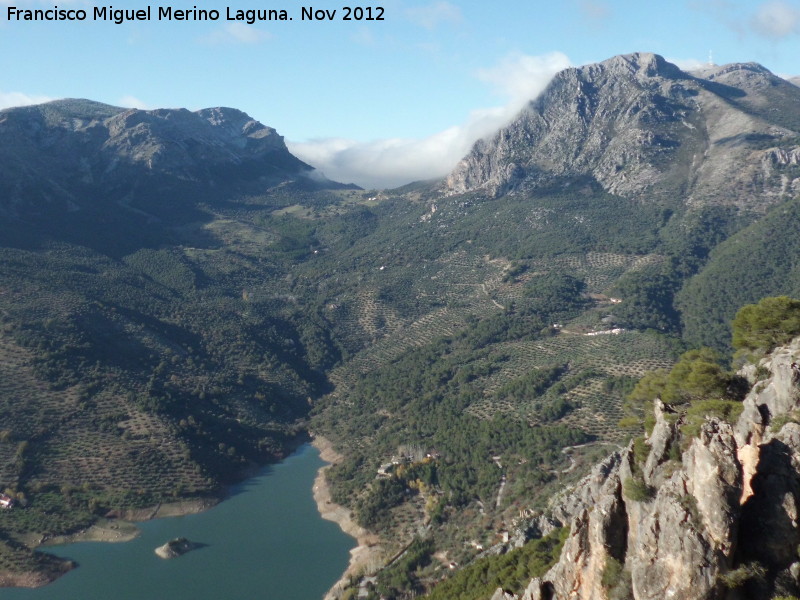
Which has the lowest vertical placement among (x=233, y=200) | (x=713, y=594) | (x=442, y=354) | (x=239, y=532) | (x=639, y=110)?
(x=239, y=532)

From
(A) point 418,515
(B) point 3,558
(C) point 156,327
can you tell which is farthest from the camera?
(C) point 156,327

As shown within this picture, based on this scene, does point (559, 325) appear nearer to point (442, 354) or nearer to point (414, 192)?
point (442, 354)

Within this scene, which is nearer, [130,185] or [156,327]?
[156,327]

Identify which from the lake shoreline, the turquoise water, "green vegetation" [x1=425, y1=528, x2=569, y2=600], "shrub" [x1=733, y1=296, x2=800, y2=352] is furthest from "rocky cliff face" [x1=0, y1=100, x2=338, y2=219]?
"shrub" [x1=733, y1=296, x2=800, y2=352]

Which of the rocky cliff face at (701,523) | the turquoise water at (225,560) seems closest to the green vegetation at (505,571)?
the rocky cliff face at (701,523)

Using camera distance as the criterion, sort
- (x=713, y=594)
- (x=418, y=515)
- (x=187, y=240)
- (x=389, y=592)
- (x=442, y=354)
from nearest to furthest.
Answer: (x=713, y=594)
(x=389, y=592)
(x=418, y=515)
(x=442, y=354)
(x=187, y=240)

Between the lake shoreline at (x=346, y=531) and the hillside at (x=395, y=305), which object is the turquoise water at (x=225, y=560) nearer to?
the lake shoreline at (x=346, y=531)

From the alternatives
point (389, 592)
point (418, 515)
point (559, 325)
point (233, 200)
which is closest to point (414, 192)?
point (233, 200)

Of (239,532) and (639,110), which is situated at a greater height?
(639,110)
